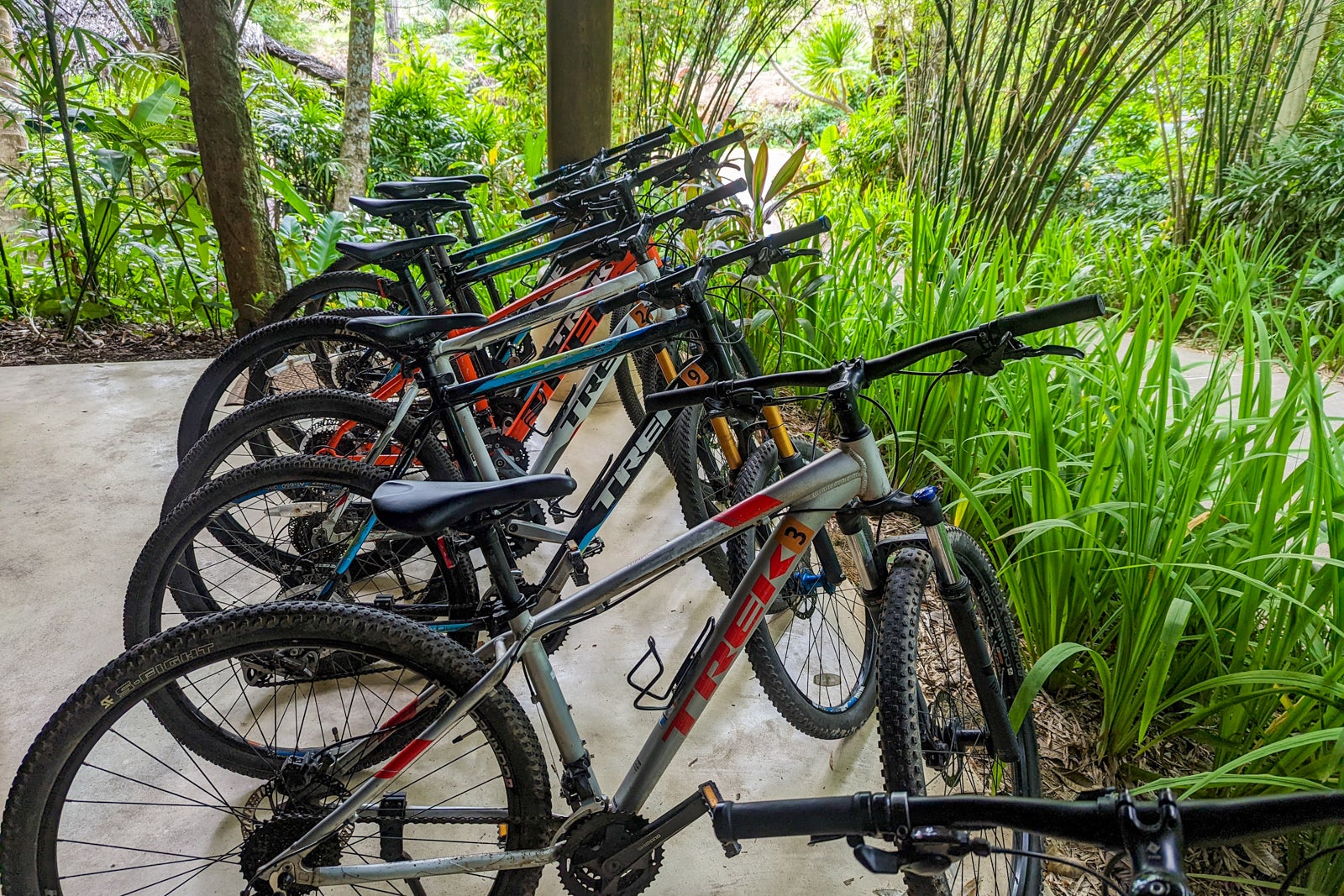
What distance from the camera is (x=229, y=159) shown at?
122 inches

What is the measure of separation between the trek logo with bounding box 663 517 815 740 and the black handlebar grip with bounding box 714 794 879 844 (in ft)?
1.67

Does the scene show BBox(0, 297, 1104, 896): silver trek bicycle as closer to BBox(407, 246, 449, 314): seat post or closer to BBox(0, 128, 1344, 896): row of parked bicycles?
BBox(0, 128, 1344, 896): row of parked bicycles

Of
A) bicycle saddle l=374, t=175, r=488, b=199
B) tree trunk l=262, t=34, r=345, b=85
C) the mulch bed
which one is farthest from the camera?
tree trunk l=262, t=34, r=345, b=85

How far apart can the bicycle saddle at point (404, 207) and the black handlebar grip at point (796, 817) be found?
1992 mm

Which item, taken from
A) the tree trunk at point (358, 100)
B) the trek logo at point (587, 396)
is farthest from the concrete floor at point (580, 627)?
the tree trunk at point (358, 100)

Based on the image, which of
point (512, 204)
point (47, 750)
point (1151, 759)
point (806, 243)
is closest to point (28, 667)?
point (47, 750)

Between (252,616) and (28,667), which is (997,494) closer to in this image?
(252,616)

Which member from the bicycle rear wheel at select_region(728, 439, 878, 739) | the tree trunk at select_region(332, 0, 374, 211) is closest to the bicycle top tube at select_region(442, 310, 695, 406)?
the bicycle rear wheel at select_region(728, 439, 878, 739)

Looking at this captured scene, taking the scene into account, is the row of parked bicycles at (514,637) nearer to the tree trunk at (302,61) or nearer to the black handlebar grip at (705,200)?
the black handlebar grip at (705,200)

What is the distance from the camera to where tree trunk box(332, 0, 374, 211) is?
5.31 m

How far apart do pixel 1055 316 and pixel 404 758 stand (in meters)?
1.00

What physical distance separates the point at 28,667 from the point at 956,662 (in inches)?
80.6

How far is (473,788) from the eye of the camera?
1465 millimetres

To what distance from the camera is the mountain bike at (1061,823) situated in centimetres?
42
